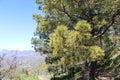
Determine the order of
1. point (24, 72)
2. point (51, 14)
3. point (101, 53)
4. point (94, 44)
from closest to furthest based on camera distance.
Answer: point (101, 53), point (94, 44), point (51, 14), point (24, 72)

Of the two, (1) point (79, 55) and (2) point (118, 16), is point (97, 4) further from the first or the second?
(1) point (79, 55)

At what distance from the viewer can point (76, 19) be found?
20.0 meters

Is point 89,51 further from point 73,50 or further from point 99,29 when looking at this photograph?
point 99,29

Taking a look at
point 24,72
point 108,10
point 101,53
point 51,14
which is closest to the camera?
point 101,53

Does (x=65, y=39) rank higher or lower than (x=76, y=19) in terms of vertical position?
lower

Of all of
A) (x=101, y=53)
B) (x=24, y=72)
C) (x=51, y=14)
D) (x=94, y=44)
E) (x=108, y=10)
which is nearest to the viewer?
(x=101, y=53)

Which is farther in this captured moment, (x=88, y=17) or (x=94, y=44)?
(x=88, y=17)

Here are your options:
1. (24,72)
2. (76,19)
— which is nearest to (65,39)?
(76,19)

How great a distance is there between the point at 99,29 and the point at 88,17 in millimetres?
1279

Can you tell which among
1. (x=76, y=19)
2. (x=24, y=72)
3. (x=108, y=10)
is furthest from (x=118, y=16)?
(x=24, y=72)

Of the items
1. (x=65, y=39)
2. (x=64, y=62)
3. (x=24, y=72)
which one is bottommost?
(x=24, y=72)

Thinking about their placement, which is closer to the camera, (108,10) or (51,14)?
(108,10)

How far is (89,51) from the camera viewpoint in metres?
16.6

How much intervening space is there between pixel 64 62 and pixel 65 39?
63.9 inches
